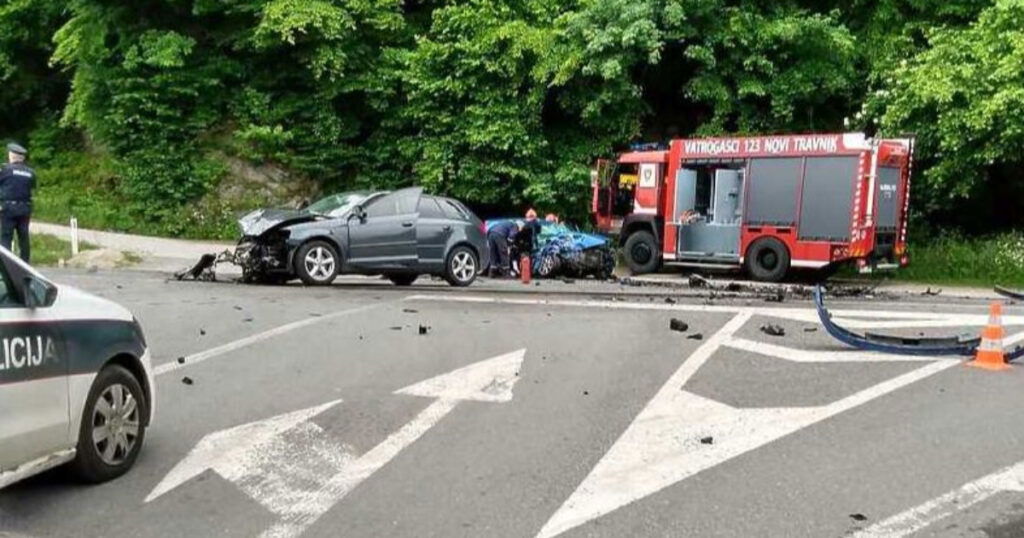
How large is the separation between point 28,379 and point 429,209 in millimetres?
11212

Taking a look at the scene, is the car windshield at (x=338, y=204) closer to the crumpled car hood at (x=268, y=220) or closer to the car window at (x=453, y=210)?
the crumpled car hood at (x=268, y=220)

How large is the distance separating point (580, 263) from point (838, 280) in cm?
575

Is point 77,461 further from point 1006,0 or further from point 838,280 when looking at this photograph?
point 1006,0

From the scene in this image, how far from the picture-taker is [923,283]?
20219mm

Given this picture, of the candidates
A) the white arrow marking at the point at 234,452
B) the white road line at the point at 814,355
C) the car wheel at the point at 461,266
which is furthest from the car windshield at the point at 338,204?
the white arrow marking at the point at 234,452

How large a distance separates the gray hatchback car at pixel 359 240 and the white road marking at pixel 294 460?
7.82m

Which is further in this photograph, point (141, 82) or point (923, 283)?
point (141, 82)

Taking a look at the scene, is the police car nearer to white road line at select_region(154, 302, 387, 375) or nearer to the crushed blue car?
white road line at select_region(154, 302, 387, 375)

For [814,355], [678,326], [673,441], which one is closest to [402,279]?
[678,326]

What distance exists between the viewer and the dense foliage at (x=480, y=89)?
22500 millimetres

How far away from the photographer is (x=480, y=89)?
81.3ft

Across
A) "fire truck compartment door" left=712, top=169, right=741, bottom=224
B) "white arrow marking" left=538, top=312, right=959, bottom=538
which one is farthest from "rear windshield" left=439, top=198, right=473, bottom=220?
"white arrow marking" left=538, top=312, right=959, bottom=538

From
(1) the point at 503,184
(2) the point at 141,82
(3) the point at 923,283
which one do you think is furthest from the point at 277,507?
(2) the point at 141,82

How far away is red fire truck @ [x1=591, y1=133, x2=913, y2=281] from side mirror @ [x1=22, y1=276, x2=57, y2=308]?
54.7ft
